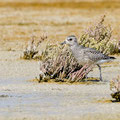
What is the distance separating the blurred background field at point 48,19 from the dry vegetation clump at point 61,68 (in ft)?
11.9

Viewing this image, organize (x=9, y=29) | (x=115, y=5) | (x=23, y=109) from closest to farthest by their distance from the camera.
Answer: (x=23, y=109) → (x=9, y=29) → (x=115, y=5)

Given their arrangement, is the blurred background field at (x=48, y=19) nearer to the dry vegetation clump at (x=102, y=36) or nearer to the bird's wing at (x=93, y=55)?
the dry vegetation clump at (x=102, y=36)

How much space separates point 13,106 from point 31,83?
262cm

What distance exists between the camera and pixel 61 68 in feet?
40.5

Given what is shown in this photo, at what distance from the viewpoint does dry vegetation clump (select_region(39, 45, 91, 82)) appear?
40.0 feet

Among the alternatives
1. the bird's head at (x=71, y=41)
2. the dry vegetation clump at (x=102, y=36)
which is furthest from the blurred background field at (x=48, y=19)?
the bird's head at (x=71, y=41)

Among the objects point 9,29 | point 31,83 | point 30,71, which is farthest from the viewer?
point 9,29

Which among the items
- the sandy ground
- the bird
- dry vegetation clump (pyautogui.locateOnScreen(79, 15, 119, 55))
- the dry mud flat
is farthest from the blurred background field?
the dry mud flat

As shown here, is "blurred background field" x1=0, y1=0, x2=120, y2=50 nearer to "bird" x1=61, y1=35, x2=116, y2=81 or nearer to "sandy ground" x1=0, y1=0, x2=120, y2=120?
"sandy ground" x1=0, y1=0, x2=120, y2=120

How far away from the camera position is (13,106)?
9.53 metres

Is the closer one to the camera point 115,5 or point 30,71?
point 30,71

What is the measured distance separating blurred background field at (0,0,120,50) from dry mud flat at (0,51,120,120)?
13.7ft

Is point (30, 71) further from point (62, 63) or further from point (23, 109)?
point (23, 109)

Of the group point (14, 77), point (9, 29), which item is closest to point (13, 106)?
point (14, 77)
